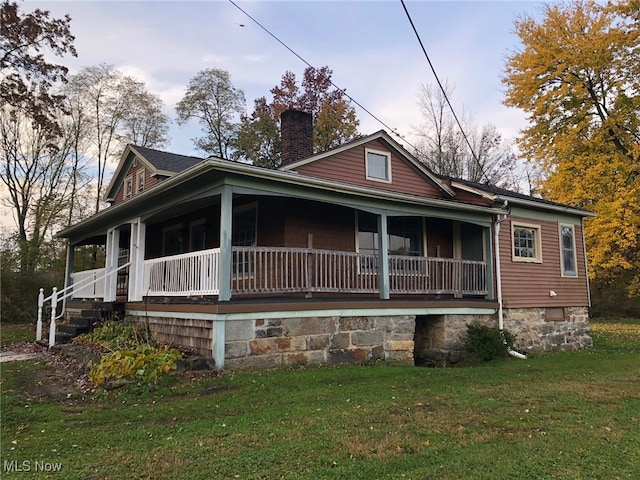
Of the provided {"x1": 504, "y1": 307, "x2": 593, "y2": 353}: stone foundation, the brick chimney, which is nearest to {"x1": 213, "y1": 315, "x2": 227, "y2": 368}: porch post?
the brick chimney

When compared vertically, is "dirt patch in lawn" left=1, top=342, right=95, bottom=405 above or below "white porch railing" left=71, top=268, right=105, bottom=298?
below

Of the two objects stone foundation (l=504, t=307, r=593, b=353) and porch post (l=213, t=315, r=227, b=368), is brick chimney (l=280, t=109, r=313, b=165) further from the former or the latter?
Result: stone foundation (l=504, t=307, r=593, b=353)

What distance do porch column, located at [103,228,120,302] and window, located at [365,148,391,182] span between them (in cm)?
671

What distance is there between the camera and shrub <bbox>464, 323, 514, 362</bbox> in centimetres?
1070

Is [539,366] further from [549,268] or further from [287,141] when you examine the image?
[287,141]

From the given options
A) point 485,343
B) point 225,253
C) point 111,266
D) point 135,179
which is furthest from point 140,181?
point 485,343

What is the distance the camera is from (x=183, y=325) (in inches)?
341

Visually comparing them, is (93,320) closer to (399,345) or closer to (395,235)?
(399,345)

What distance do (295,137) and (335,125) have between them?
15427mm

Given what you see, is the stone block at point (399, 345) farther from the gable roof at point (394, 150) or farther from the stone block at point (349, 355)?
the gable roof at point (394, 150)

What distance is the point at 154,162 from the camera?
564 inches

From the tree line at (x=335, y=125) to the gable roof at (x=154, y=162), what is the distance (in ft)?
23.0

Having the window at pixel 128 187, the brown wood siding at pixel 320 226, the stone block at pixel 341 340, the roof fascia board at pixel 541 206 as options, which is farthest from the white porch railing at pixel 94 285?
the roof fascia board at pixel 541 206

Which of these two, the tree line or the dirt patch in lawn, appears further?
the tree line
